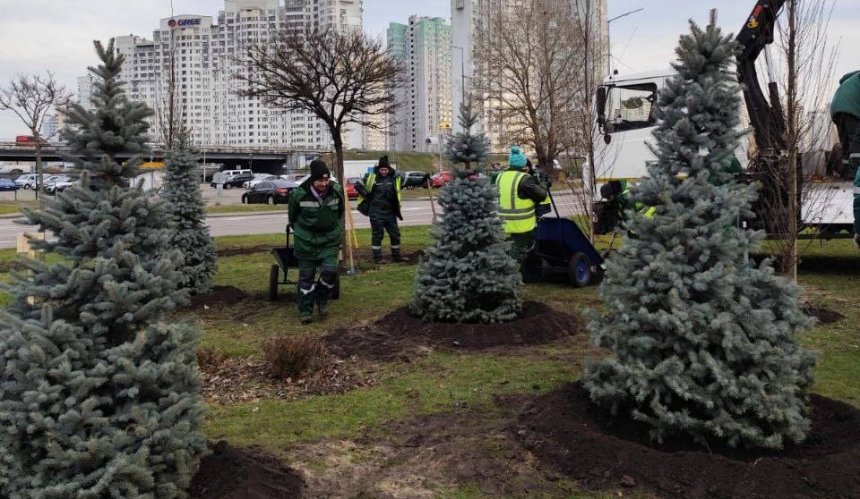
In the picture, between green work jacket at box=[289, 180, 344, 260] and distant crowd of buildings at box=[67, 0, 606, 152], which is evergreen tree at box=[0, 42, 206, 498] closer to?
green work jacket at box=[289, 180, 344, 260]

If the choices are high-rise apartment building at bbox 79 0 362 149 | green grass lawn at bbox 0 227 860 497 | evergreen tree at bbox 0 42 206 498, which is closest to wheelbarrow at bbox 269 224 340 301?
green grass lawn at bbox 0 227 860 497

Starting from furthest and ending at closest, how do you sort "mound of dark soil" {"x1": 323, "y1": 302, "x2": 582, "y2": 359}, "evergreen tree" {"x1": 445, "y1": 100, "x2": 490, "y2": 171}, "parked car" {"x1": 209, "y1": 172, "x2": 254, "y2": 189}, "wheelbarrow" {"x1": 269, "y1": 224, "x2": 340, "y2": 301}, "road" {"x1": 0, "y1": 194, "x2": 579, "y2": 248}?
"parked car" {"x1": 209, "y1": 172, "x2": 254, "y2": 189} < "road" {"x1": 0, "y1": 194, "x2": 579, "y2": 248} < "wheelbarrow" {"x1": 269, "y1": 224, "x2": 340, "y2": 301} < "evergreen tree" {"x1": 445, "y1": 100, "x2": 490, "y2": 171} < "mound of dark soil" {"x1": 323, "y1": 302, "x2": 582, "y2": 359}

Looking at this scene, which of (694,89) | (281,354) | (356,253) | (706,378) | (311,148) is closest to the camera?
(706,378)

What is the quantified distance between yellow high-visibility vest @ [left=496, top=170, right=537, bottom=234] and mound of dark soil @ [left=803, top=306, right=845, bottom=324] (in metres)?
3.31

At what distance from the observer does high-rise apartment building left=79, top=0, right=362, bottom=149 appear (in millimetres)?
39022

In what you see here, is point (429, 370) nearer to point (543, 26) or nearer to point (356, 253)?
point (356, 253)

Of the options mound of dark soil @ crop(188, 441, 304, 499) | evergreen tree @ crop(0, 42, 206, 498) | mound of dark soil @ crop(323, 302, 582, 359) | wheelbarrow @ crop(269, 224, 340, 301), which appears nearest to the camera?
evergreen tree @ crop(0, 42, 206, 498)

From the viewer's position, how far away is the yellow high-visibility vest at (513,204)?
30.0ft

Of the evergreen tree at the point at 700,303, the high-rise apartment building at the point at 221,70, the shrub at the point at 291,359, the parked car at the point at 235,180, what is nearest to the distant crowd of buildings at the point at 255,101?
the high-rise apartment building at the point at 221,70

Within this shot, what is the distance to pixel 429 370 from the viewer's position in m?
6.22

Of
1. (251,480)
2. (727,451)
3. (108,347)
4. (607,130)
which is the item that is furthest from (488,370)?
(607,130)

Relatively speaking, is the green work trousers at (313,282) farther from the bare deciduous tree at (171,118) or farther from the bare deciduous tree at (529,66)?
the bare deciduous tree at (529,66)

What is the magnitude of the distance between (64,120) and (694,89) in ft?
11.2

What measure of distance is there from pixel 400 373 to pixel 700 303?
9.29 ft
